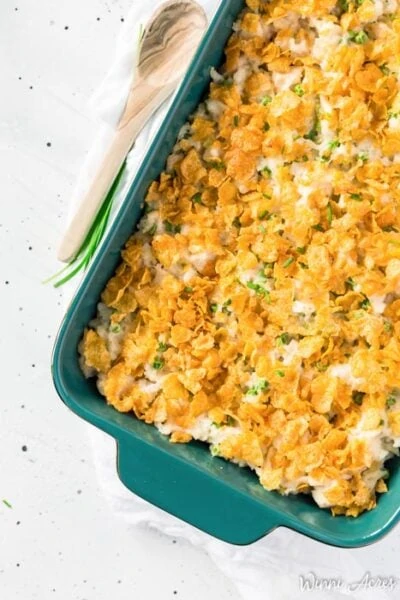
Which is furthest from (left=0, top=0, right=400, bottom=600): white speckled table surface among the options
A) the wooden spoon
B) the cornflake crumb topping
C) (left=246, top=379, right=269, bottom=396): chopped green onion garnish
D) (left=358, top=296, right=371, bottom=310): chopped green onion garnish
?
(left=358, top=296, right=371, bottom=310): chopped green onion garnish

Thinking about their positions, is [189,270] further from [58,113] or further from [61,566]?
[61,566]

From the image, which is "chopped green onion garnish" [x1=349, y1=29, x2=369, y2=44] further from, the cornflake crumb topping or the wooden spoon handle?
the wooden spoon handle

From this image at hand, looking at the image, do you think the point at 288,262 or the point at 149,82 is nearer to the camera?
the point at 288,262

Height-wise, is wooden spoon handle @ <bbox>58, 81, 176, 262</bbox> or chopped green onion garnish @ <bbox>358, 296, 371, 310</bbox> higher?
wooden spoon handle @ <bbox>58, 81, 176, 262</bbox>

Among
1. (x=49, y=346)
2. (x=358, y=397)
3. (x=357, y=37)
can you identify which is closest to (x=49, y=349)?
(x=49, y=346)

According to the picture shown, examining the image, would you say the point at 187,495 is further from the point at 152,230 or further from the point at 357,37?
the point at 357,37

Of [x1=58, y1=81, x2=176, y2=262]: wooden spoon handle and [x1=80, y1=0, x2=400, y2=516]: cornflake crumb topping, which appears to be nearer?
[x1=80, y1=0, x2=400, y2=516]: cornflake crumb topping

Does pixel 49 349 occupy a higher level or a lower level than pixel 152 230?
lower
